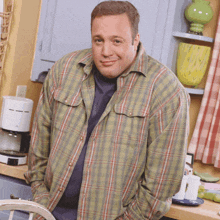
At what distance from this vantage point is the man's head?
1.37 m

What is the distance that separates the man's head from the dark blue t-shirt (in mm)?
74

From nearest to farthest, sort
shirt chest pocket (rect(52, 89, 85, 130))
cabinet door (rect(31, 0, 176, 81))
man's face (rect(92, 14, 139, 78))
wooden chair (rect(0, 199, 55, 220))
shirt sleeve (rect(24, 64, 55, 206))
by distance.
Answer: wooden chair (rect(0, 199, 55, 220)), man's face (rect(92, 14, 139, 78)), shirt chest pocket (rect(52, 89, 85, 130)), shirt sleeve (rect(24, 64, 55, 206)), cabinet door (rect(31, 0, 176, 81))

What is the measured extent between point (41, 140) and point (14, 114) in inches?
15.6

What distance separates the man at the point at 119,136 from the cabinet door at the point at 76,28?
56 cm

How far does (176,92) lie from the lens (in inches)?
55.7

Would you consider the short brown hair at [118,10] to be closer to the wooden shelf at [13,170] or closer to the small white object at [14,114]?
the small white object at [14,114]

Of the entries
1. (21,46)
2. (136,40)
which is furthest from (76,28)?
(136,40)

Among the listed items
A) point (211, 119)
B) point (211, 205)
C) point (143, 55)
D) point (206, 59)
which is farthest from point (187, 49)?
point (211, 205)

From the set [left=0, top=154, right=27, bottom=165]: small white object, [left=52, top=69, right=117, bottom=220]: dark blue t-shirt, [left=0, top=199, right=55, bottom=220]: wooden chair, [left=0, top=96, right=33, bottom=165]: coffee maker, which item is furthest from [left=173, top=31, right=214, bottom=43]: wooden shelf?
[left=0, top=199, right=55, bottom=220]: wooden chair

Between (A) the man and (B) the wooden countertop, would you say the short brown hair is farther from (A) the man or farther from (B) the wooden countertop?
(B) the wooden countertop

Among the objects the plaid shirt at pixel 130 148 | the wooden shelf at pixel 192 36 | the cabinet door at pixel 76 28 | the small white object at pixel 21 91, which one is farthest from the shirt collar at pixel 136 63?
the small white object at pixel 21 91

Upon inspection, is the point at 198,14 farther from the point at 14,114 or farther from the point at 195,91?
the point at 14,114

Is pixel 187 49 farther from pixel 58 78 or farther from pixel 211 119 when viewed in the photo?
pixel 58 78

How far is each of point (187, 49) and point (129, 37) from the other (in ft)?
2.79
